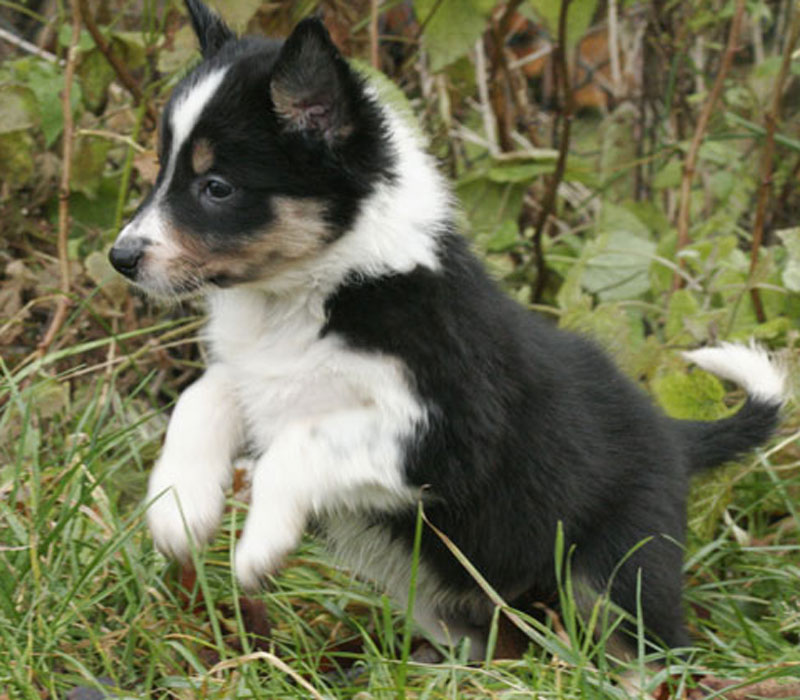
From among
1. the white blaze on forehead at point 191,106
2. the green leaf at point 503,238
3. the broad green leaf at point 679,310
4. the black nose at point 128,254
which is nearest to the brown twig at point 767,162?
the broad green leaf at point 679,310

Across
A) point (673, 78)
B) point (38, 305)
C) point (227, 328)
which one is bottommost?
point (673, 78)

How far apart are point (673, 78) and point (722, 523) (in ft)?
8.08

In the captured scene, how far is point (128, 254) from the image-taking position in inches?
122

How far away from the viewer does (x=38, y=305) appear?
16.3ft

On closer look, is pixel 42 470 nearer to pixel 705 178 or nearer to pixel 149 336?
pixel 149 336

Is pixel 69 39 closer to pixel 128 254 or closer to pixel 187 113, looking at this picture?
pixel 187 113

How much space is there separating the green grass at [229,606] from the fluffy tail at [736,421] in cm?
20

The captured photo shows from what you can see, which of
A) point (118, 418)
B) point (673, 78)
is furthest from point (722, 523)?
point (673, 78)

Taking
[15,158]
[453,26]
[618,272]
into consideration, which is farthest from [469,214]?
[15,158]

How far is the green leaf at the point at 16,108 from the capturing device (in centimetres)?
473

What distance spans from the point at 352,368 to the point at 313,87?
0.64 m

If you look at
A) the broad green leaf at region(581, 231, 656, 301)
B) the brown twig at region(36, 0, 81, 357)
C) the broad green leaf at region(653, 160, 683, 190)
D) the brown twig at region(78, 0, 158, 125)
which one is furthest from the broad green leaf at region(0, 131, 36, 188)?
the broad green leaf at region(653, 160, 683, 190)

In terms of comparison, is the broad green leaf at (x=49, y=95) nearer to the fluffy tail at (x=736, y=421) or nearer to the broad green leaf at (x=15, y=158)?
the broad green leaf at (x=15, y=158)

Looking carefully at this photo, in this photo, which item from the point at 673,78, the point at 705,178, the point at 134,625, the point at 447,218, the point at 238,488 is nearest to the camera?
the point at 134,625
